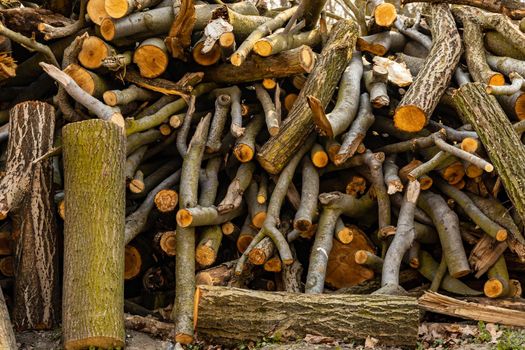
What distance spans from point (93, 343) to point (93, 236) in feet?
2.81

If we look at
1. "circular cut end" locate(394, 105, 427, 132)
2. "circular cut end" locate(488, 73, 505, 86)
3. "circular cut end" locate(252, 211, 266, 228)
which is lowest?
"circular cut end" locate(252, 211, 266, 228)

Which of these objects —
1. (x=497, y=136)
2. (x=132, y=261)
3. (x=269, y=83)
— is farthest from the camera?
(x=269, y=83)

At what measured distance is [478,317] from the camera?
5785 mm

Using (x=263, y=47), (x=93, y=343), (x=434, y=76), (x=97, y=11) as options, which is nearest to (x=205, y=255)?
(x=93, y=343)

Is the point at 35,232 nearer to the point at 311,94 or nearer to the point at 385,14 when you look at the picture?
the point at 311,94

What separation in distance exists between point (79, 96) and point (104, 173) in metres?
1.18

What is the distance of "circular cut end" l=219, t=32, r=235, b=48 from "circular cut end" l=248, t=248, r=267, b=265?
221 centimetres

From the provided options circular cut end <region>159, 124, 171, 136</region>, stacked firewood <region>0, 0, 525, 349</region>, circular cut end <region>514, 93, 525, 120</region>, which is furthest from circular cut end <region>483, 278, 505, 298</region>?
circular cut end <region>159, 124, 171, 136</region>

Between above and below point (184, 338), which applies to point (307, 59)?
above

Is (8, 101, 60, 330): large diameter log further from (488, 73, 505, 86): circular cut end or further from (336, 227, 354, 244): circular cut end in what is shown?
(488, 73, 505, 86): circular cut end

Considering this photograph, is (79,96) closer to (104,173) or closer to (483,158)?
(104,173)

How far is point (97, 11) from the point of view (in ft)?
22.6

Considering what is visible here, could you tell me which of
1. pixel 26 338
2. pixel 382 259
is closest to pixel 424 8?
pixel 382 259

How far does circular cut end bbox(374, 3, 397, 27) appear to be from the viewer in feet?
26.0
